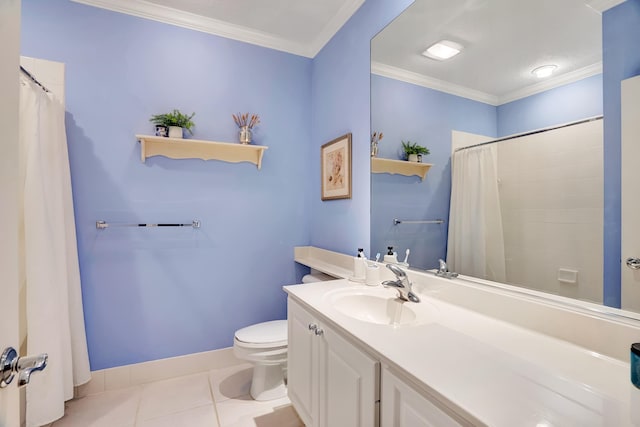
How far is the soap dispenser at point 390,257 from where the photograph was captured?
1.64 meters

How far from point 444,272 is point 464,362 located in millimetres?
633

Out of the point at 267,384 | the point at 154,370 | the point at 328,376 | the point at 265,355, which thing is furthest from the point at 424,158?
the point at 154,370

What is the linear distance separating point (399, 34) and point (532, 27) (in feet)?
2.41

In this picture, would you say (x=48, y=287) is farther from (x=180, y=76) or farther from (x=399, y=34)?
(x=399, y=34)

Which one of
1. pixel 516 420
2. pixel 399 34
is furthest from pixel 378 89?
pixel 516 420

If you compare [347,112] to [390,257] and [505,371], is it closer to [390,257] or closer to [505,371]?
[390,257]

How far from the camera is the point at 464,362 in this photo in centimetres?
76

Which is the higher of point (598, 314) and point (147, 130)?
point (147, 130)

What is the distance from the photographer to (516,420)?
54 cm

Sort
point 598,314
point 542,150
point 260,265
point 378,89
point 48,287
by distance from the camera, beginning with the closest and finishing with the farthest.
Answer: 1. point 598,314
2. point 542,150
3. point 48,287
4. point 378,89
5. point 260,265

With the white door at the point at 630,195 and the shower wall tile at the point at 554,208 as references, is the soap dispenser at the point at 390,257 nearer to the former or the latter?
the shower wall tile at the point at 554,208

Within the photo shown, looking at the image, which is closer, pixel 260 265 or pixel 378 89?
pixel 378 89

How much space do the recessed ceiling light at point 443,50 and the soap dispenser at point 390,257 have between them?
1016 millimetres

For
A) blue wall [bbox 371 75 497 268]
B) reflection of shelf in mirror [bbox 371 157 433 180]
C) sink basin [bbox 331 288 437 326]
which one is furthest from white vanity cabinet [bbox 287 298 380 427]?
reflection of shelf in mirror [bbox 371 157 433 180]
